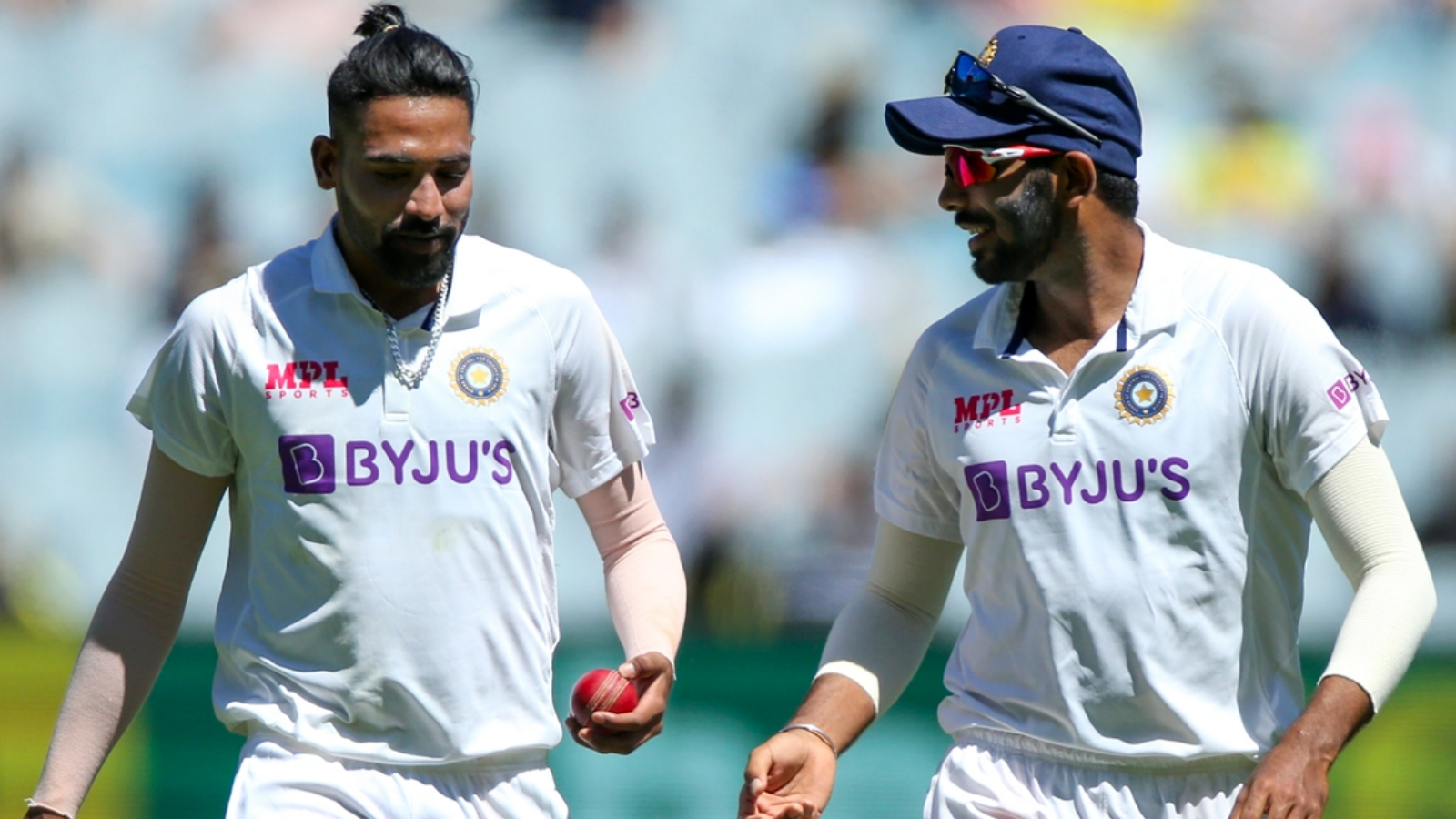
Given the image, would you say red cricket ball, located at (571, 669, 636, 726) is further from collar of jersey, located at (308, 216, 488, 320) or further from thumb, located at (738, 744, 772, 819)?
collar of jersey, located at (308, 216, 488, 320)

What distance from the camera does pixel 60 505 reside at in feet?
24.9

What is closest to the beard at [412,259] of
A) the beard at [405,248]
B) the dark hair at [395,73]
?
the beard at [405,248]

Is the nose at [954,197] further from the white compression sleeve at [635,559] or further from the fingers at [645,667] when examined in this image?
the fingers at [645,667]

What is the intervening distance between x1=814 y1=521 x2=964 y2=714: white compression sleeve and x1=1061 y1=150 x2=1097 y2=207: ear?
2.40 feet

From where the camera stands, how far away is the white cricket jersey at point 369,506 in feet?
10.2

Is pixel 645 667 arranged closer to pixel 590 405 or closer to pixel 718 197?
pixel 590 405

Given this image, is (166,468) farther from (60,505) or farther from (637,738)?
(60,505)

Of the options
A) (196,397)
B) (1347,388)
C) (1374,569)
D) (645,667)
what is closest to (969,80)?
(1347,388)

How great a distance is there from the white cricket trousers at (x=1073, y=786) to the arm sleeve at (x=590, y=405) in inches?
34.6

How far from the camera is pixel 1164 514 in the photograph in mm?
3141

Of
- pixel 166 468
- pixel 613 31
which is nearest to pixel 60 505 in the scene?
pixel 613 31

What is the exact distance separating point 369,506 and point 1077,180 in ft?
4.72

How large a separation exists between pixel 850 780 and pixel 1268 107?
3784 mm

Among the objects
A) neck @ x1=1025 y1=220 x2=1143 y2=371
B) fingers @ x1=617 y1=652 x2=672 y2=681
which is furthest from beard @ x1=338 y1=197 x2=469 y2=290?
neck @ x1=1025 y1=220 x2=1143 y2=371
